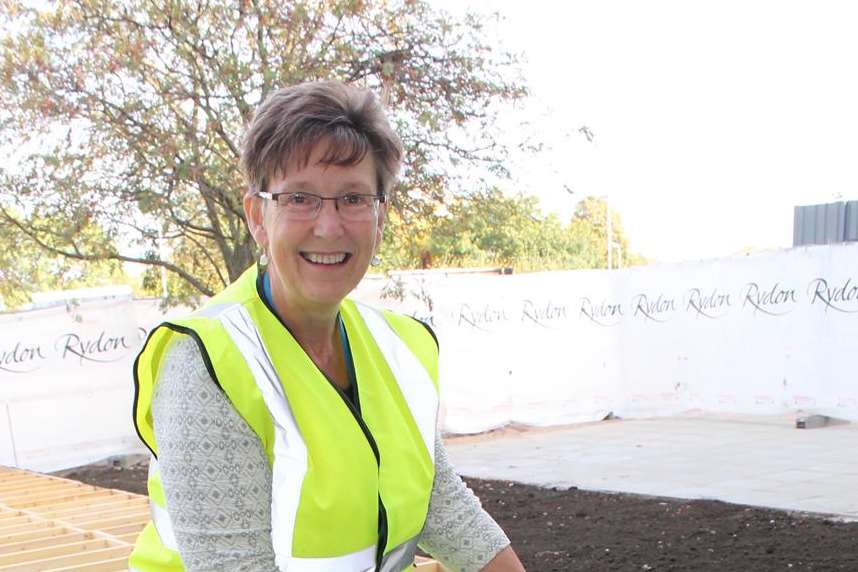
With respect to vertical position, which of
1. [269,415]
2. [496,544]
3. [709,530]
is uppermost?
[269,415]

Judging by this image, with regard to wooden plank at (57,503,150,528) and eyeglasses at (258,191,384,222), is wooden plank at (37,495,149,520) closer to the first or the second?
wooden plank at (57,503,150,528)

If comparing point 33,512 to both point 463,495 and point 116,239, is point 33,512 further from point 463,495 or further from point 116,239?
point 463,495

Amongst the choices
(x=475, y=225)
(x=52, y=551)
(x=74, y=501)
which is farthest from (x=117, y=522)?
(x=475, y=225)

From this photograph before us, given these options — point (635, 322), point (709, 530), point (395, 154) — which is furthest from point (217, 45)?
point (635, 322)

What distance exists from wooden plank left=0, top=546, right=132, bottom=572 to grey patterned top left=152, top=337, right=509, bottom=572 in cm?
337

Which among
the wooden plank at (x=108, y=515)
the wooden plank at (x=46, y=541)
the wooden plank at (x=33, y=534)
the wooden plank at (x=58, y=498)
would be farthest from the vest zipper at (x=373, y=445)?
the wooden plank at (x=58, y=498)

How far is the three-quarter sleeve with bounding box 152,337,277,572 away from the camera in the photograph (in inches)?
64.0

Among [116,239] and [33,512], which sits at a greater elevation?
[116,239]

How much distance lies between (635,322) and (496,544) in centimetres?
1313

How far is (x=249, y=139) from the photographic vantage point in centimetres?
189

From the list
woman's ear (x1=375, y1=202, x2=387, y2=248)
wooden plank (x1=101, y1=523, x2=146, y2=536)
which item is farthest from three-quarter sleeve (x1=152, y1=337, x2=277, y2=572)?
wooden plank (x1=101, y1=523, x2=146, y2=536)

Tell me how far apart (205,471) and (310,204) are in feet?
1.77

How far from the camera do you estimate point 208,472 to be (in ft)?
5.33

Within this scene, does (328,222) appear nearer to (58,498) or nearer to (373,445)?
(373,445)
